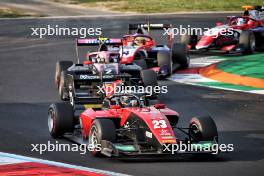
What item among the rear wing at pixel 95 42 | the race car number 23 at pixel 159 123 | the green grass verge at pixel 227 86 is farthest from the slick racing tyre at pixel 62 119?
the green grass verge at pixel 227 86

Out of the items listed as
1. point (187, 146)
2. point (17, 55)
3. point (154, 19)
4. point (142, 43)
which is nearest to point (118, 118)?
point (187, 146)

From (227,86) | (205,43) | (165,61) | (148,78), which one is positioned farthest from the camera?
(205,43)

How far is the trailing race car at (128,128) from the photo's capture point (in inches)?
602

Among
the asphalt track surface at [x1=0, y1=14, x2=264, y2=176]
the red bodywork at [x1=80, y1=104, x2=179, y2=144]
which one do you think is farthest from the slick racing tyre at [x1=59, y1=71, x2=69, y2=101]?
the red bodywork at [x1=80, y1=104, x2=179, y2=144]

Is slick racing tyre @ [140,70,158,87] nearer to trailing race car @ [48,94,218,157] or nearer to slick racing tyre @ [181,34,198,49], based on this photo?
trailing race car @ [48,94,218,157]

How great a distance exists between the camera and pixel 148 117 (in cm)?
1572

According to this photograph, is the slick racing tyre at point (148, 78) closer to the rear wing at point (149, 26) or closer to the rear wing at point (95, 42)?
the rear wing at point (95, 42)

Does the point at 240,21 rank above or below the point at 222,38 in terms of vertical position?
above

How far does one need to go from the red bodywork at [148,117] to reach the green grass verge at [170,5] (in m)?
32.9

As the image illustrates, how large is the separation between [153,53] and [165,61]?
48.2 inches

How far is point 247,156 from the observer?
51.8 feet

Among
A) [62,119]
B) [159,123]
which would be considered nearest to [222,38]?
[62,119]

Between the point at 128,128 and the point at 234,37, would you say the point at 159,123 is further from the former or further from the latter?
the point at 234,37

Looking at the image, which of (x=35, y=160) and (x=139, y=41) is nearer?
(x=35, y=160)
